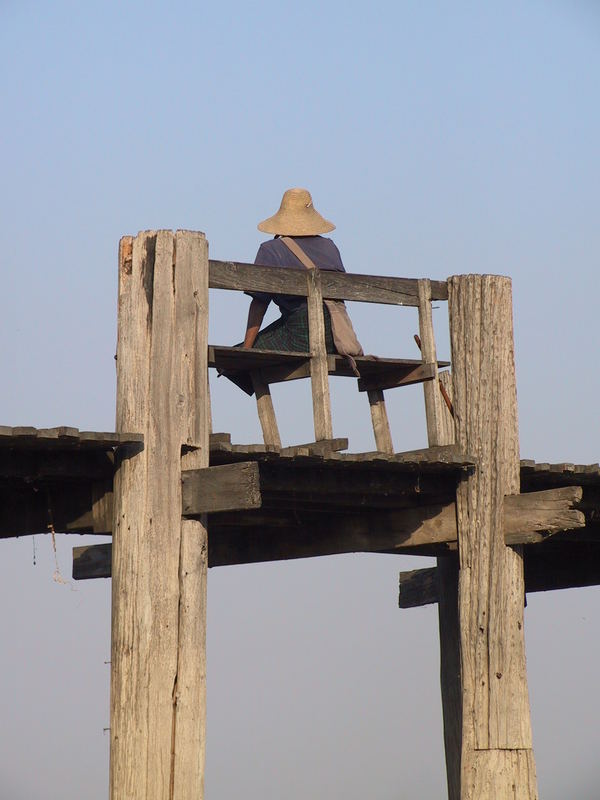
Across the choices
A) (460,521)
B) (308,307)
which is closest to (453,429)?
(460,521)

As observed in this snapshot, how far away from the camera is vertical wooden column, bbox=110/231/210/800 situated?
932cm

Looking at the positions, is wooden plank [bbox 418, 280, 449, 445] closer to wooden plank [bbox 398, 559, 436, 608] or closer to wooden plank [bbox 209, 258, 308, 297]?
wooden plank [bbox 209, 258, 308, 297]

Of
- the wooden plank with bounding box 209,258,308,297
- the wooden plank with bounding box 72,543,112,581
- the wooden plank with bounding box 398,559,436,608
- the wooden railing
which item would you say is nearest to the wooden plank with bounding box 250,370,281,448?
the wooden railing

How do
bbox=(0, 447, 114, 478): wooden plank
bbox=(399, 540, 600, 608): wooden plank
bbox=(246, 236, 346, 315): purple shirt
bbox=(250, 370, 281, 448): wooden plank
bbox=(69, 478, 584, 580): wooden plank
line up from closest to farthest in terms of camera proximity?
bbox=(0, 447, 114, 478): wooden plank < bbox=(69, 478, 584, 580): wooden plank < bbox=(250, 370, 281, 448): wooden plank < bbox=(246, 236, 346, 315): purple shirt < bbox=(399, 540, 600, 608): wooden plank

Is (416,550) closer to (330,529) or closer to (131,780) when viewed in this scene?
(330,529)

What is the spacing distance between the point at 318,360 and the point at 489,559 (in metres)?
1.74

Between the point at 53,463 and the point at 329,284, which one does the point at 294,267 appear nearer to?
the point at 329,284

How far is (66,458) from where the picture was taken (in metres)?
9.98

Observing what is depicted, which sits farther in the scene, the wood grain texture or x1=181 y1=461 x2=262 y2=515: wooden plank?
the wood grain texture

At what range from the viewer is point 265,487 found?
1014 centimetres

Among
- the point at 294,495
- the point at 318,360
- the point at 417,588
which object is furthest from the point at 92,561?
the point at 318,360

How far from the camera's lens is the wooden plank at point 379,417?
11305 millimetres

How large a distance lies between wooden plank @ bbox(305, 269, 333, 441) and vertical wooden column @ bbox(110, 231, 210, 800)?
2.59 ft

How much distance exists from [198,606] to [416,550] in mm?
3177
